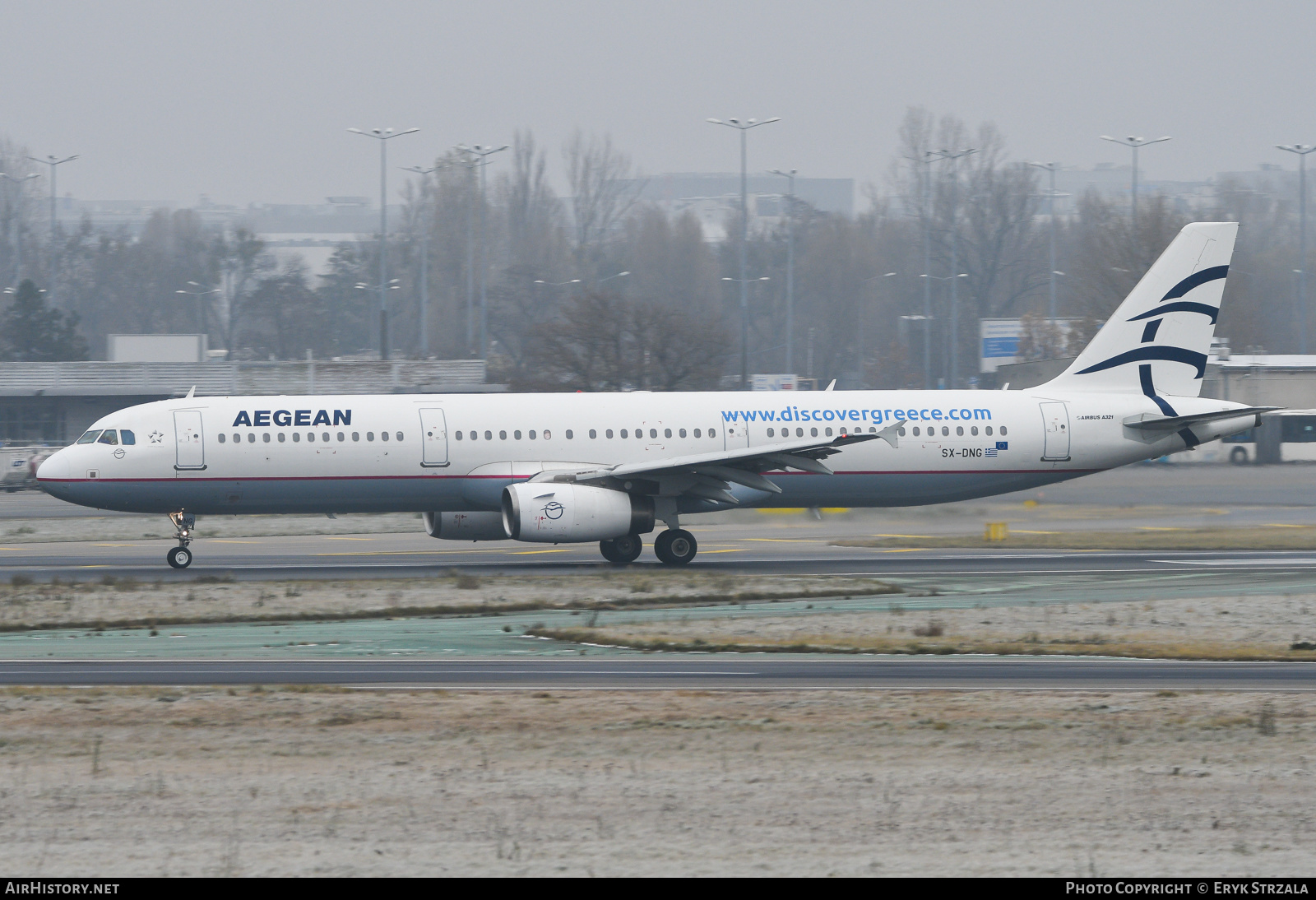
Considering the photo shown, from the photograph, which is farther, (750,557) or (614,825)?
(750,557)

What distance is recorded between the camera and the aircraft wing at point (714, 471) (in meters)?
32.3

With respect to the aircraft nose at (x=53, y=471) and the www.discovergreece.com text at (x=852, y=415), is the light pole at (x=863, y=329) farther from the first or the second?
the aircraft nose at (x=53, y=471)

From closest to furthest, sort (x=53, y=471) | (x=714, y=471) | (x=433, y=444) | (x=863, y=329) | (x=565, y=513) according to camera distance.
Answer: (x=565, y=513) < (x=714, y=471) < (x=53, y=471) < (x=433, y=444) < (x=863, y=329)

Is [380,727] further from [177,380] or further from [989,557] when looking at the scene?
[177,380]

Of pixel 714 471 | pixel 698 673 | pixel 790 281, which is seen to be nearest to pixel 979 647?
pixel 698 673

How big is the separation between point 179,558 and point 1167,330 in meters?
23.7

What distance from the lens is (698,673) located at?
1966 cm

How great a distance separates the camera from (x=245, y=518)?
53.2 meters

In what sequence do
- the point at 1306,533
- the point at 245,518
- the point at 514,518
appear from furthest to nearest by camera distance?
the point at 245,518, the point at 1306,533, the point at 514,518

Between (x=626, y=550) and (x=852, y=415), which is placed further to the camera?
(x=852, y=415)

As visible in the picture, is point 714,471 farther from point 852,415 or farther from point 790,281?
point 790,281

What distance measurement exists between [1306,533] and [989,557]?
10118 millimetres

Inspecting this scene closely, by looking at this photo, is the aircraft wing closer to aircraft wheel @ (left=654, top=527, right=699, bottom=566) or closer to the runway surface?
aircraft wheel @ (left=654, top=527, right=699, bottom=566)

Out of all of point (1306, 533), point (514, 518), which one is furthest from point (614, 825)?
point (1306, 533)
